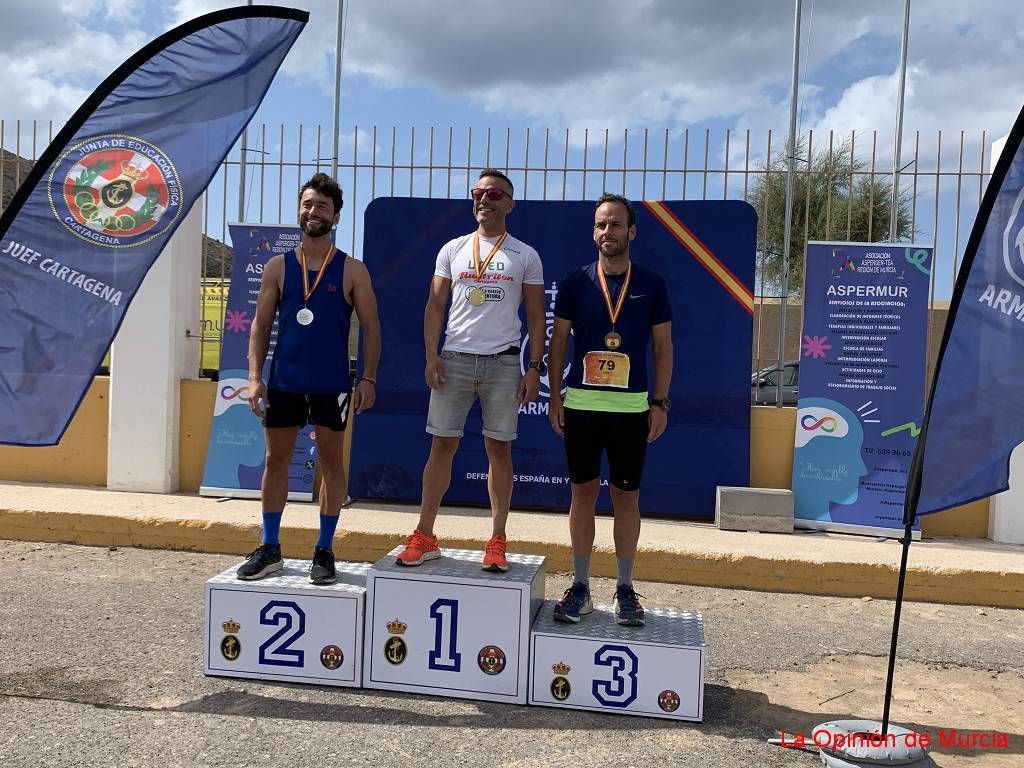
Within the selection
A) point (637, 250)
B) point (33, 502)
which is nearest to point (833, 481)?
point (637, 250)

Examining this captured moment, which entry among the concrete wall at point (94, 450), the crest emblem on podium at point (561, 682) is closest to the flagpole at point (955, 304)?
the crest emblem on podium at point (561, 682)

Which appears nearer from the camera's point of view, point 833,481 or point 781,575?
point 781,575

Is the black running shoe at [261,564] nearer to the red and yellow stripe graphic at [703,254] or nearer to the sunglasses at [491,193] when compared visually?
the sunglasses at [491,193]

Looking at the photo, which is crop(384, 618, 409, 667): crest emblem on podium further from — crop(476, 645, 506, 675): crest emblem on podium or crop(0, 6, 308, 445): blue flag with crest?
crop(0, 6, 308, 445): blue flag with crest

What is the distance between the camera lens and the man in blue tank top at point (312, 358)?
3621mm

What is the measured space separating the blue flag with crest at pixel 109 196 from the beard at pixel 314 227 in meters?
0.44

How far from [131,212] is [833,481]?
516cm

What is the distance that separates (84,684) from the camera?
3.36 metres

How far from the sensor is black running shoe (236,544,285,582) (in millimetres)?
3594

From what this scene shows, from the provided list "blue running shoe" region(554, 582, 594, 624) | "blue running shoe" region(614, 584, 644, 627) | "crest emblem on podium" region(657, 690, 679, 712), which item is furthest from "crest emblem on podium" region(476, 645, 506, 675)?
"crest emblem on podium" region(657, 690, 679, 712)

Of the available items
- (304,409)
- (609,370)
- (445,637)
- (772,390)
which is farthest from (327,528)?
(772,390)

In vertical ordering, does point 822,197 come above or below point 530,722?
above

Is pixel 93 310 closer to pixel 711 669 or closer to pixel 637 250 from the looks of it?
pixel 711 669

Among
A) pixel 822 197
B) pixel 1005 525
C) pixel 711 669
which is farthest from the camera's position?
pixel 822 197
